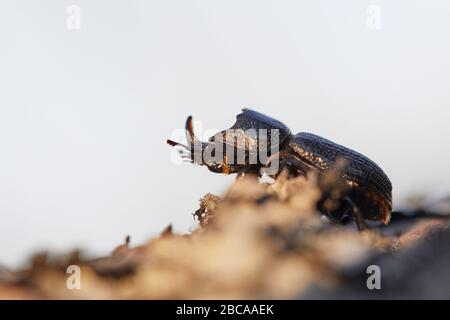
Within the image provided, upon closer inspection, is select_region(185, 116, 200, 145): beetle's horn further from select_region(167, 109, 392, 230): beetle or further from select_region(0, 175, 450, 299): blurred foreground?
select_region(0, 175, 450, 299): blurred foreground
